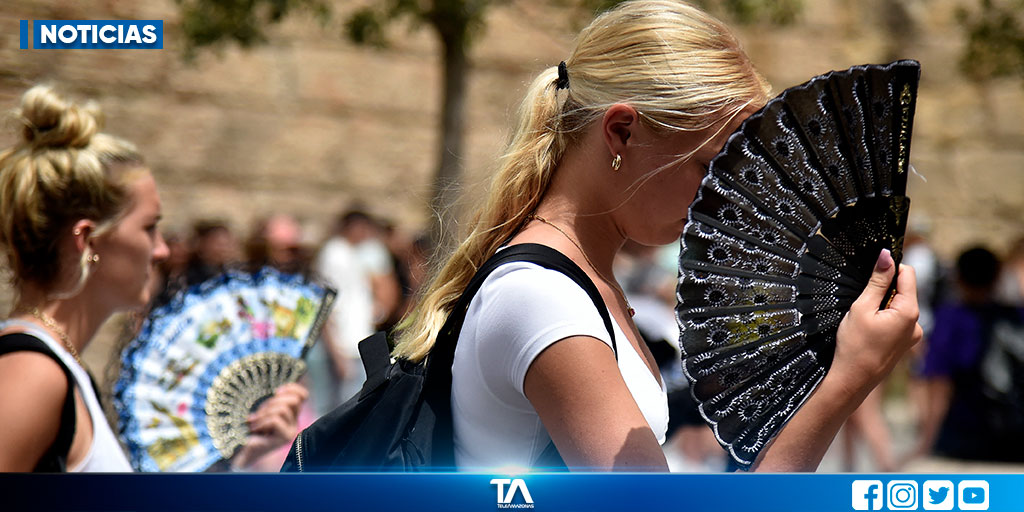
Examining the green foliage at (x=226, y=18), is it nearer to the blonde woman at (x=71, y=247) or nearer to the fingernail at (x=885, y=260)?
the blonde woman at (x=71, y=247)

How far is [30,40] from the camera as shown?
8.45 feet

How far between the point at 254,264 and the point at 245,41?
4.19 meters

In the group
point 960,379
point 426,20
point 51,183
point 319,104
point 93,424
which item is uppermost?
point 51,183

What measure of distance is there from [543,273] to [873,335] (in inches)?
18.9

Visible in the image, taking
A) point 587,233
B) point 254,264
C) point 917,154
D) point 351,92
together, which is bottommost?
point 917,154

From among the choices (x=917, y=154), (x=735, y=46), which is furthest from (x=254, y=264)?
(x=917, y=154)

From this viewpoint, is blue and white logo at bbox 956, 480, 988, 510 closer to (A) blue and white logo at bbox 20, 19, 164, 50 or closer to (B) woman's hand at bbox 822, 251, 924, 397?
(B) woman's hand at bbox 822, 251, 924, 397

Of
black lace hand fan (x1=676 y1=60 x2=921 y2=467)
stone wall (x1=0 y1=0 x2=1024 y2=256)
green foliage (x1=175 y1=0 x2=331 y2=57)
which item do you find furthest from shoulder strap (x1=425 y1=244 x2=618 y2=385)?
stone wall (x1=0 y1=0 x2=1024 y2=256)

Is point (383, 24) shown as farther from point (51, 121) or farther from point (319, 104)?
point (51, 121)

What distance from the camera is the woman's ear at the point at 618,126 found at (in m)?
1.62

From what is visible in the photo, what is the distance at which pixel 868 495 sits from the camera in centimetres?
155

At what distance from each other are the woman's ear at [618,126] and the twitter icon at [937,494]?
68cm

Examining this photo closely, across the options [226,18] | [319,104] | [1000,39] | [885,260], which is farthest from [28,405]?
[319,104]

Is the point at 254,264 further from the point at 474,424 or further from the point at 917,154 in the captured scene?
the point at 917,154
